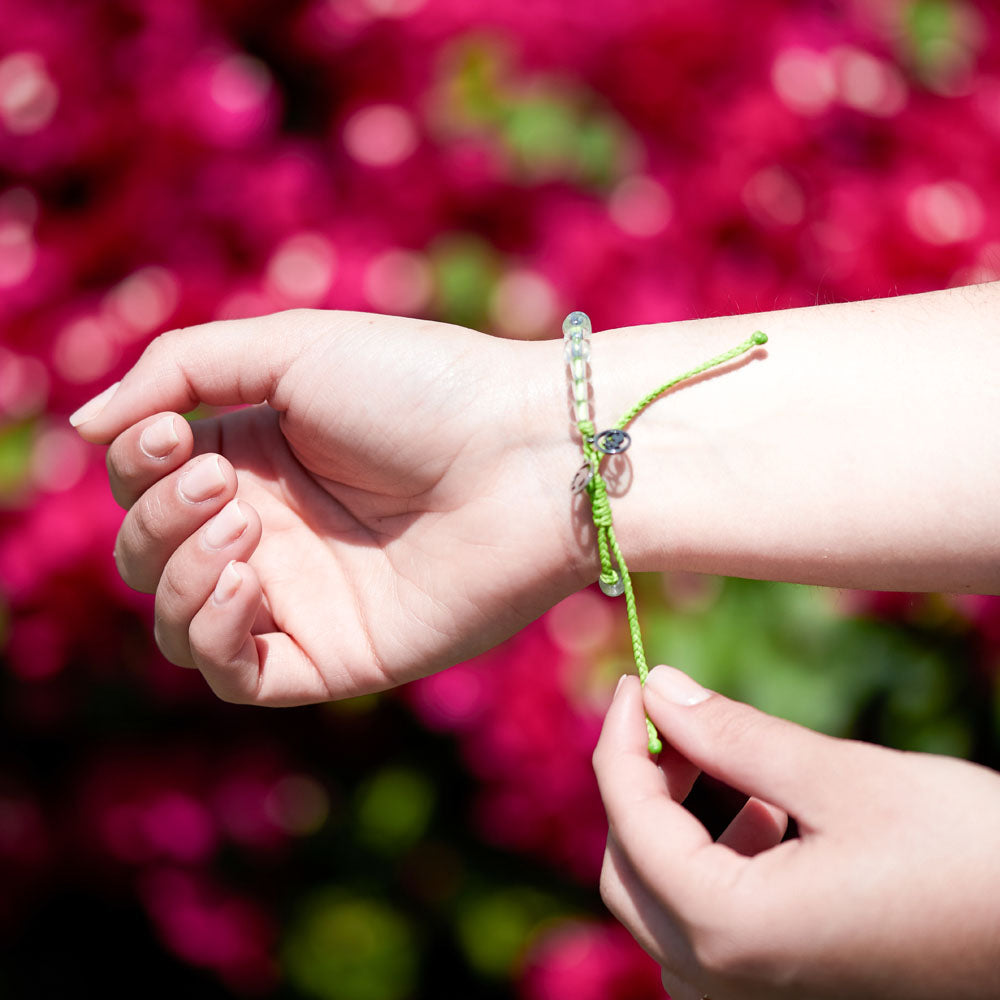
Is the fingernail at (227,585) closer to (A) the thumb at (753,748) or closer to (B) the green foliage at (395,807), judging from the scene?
(A) the thumb at (753,748)

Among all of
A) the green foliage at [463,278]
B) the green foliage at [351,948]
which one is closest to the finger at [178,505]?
the green foliage at [463,278]

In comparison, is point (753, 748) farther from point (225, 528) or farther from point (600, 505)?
point (225, 528)

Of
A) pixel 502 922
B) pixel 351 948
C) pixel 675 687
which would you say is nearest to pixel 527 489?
pixel 675 687

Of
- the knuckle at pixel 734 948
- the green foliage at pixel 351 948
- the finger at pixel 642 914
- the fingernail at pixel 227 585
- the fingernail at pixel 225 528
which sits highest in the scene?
the fingernail at pixel 225 528

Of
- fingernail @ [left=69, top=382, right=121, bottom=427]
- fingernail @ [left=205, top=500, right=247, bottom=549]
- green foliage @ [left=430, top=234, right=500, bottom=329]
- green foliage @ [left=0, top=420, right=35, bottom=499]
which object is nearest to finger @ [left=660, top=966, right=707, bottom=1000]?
fingernail @ [left=205, top=500, right=247, bottom=549]

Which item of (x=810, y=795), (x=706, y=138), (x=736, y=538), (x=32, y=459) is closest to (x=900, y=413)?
(x=736, y=538)

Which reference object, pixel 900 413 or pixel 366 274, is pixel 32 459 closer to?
pixel 366 274

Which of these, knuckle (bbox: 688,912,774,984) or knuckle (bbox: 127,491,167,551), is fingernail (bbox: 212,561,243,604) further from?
knuckle (bbox: 688,912,774,984)
